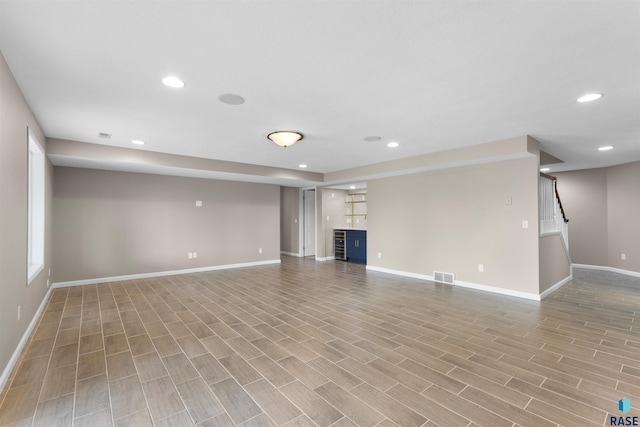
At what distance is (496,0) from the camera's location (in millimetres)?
1564

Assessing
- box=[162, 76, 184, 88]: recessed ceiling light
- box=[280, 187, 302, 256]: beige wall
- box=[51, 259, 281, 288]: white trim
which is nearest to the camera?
box=[162, 76, 184, 88]: recessed ceiling light

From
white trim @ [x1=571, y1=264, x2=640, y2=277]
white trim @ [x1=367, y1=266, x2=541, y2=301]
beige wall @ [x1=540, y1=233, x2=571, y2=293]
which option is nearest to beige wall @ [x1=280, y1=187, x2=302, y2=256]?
white trim @ [x1=367, y1=266, x2=541, y2=301]

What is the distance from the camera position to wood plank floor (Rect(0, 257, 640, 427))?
1861 millimetres

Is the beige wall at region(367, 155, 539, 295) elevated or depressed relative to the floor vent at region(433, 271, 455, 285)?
elevated

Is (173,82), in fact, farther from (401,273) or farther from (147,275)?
(401,273)

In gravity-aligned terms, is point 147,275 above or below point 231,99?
below

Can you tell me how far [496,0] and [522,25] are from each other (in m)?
0.34

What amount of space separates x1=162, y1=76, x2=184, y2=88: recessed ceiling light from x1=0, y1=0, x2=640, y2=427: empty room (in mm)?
35

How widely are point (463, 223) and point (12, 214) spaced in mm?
6005

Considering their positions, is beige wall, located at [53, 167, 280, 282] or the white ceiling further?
beige wall, located at [53, 167, 280, 282]

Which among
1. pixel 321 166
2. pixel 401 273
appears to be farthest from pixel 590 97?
pixel 321 166

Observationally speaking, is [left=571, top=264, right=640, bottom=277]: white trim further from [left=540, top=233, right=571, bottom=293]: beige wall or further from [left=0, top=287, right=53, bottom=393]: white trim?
[left=0, top=287, right=53, bottom=393]: white trim

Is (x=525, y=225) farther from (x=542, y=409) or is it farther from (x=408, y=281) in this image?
(x=542, y=409)

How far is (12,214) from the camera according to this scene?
2.41 meters
